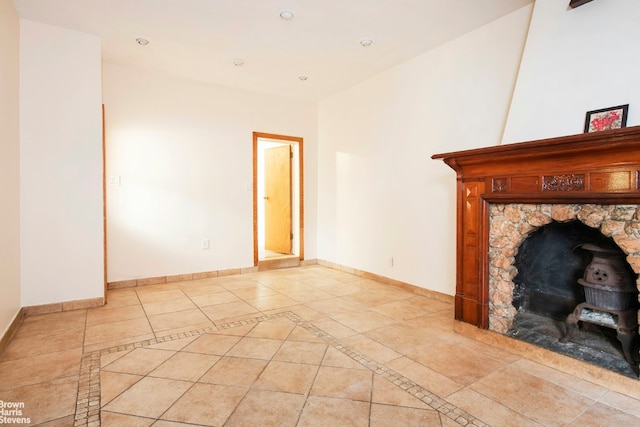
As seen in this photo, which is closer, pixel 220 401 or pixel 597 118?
pixel 220 401

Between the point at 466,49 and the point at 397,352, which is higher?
the point at 466,49

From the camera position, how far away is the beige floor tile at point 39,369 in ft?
6.43

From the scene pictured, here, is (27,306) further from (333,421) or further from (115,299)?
(333,421)

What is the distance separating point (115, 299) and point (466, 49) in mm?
4328

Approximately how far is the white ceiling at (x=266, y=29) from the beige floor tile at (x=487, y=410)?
9.18 feet

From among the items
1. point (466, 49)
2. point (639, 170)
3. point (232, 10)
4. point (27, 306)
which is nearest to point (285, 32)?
point (232, 10)

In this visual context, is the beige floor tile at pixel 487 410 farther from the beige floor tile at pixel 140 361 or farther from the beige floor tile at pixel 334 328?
the beige floor tile at pixel 140 361

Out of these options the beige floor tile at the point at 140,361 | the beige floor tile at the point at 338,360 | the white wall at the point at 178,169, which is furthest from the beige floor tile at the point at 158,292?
the beige floor tile at the point at 338,360

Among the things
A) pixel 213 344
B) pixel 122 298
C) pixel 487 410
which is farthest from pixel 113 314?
pixel 487 410

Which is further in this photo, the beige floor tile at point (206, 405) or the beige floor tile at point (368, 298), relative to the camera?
the beige floor tile at point (368, 298)

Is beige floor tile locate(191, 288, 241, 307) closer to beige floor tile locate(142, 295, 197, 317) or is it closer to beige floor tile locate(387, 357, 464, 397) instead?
beige floor tile locate(142, 295, 197, 317)

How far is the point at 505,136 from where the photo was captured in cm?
266

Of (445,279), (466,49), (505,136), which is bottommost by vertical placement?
(445,279)

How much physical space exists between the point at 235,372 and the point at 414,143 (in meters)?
2.90
